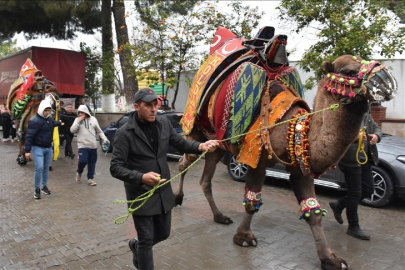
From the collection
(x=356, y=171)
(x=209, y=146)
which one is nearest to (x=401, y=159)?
(x=356, y=171)

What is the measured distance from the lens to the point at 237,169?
879 cm

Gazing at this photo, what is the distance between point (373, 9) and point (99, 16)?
12329 millimetres

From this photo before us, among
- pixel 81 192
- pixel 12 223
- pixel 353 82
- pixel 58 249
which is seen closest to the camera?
pixel 353 82

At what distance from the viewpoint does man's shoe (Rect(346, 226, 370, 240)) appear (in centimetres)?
498

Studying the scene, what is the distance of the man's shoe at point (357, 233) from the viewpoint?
4.98 meters

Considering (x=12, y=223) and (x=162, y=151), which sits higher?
(x=162, y=151)

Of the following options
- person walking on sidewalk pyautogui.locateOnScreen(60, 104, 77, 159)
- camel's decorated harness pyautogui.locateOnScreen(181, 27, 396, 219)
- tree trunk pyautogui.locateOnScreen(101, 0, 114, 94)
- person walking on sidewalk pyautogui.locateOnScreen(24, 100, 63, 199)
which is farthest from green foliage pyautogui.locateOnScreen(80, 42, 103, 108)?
camel's decorated harness pyautogui.locateOnScreen(181, 27, 396, 219)

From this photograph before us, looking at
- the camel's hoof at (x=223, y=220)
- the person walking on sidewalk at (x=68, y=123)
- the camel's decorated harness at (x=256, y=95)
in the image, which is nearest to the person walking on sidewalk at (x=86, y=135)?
the camel's decorated harness at (x=256, y=95)

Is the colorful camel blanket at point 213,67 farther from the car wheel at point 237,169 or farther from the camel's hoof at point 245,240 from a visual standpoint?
the car wheel at point 237,169

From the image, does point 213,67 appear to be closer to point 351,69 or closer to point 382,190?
point 351,69

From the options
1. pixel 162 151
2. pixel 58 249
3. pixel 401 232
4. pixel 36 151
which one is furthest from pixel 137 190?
pixel 36 151

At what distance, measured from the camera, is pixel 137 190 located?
136 inches

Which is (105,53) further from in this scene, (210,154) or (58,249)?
(58,249)

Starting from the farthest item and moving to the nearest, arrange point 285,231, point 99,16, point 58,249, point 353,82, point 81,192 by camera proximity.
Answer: point 99,16 < point 81,192 < point 285,231 < point 58,249 < point 353,82
